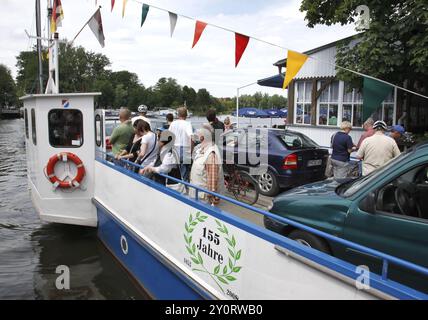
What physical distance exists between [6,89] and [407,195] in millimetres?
93214

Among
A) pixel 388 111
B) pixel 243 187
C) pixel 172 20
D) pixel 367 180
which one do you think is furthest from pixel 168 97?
pixel 367 180

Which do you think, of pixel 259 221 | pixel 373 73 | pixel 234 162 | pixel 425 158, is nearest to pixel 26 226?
pixel 234 162

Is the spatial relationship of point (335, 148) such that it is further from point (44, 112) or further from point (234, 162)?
point (44, 112)

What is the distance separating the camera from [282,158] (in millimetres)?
8273

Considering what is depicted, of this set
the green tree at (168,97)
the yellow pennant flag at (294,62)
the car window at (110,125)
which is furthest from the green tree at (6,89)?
the yellow pennant flag at (294,62)

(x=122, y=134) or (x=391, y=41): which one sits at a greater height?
(x=391, y=41)

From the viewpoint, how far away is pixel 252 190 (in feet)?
25.9

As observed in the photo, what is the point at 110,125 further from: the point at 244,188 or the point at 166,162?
the point at 166,162

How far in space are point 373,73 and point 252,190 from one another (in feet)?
16.6

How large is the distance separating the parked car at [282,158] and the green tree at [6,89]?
278ft

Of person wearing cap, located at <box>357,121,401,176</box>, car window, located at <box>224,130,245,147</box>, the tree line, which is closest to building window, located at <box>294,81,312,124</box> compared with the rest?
car window, located at <box>224,130,245,147</box>

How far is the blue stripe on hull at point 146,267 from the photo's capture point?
160 inches

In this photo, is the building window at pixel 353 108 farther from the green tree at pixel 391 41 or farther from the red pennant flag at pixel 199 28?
the red pennant flag at pixel 199 28

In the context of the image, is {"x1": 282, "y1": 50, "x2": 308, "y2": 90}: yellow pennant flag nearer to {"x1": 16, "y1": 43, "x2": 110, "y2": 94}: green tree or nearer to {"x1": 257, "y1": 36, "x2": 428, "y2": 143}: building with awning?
{"x1": 257, "y1": 36, "x2": 428, "y2": 143}: building with awning
